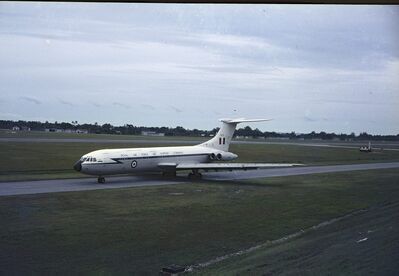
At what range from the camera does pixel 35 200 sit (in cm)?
1578

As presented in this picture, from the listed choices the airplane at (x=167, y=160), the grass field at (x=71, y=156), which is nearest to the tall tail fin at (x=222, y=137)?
the airplane at (x=167, y=160)

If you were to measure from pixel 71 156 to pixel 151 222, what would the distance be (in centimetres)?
2030

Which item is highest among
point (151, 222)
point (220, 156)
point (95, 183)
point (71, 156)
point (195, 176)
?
point (220, 156)

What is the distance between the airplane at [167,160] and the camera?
22.5m

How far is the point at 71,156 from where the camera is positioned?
3177 centimetres

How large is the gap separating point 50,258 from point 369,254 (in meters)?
6.52

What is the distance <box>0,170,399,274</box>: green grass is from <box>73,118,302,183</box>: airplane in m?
3.34

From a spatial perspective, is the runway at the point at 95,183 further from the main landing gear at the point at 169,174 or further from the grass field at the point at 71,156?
the grass field at the point at 71,156

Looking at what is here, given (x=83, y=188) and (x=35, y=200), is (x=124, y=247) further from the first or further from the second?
(x=83, y=188)

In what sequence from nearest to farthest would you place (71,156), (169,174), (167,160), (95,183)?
1. (95,183)
2. (167,160)
3. (169,174)
4. (71,156)

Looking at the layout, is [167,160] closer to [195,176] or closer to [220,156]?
[195,176]

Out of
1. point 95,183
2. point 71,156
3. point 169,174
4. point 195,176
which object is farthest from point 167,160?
point 71,156

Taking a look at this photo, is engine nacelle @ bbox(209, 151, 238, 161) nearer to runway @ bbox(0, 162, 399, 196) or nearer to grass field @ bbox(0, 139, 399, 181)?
runway @ bbox(0, 162, 399, 196)

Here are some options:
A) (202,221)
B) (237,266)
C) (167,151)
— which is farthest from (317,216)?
(167,151)
